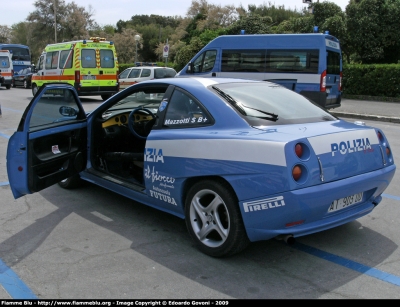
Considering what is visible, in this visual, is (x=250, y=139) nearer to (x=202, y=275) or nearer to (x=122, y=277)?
(x=202, y=275)

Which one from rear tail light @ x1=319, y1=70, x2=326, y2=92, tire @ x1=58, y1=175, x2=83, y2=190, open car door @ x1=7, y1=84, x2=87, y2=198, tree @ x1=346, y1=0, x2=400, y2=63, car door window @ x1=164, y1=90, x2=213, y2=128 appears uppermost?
tree @ x1=346, y1=0, x2=400, y2=63

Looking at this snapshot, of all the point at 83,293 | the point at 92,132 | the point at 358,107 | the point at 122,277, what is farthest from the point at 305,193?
the point at 358,107

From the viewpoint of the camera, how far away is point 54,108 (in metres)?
5.03

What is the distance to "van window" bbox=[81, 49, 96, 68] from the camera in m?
18.5

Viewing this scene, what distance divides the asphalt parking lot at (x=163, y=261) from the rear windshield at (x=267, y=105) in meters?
1.13

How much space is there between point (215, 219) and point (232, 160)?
1.83 feet

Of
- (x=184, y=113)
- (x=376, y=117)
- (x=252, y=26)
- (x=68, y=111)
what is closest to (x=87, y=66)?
(x=376, y=117)

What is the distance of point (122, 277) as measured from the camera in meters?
3.47

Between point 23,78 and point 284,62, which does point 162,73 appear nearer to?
point 284,62

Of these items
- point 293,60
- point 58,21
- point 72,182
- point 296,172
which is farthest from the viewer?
point 58,21

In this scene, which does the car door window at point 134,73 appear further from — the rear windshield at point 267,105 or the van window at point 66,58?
the rear windshield at point 267,105

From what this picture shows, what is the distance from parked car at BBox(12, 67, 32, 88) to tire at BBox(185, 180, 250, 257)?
2953cm

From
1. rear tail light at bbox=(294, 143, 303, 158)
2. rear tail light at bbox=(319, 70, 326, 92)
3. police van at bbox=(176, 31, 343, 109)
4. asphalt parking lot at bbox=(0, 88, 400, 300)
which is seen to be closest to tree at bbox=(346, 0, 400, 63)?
police van at bbox=(176, 31, 343, 109)

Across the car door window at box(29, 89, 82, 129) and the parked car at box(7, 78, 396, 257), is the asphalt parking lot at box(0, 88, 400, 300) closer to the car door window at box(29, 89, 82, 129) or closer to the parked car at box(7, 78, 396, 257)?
the parked car at box(7, 78, 396, 257)
